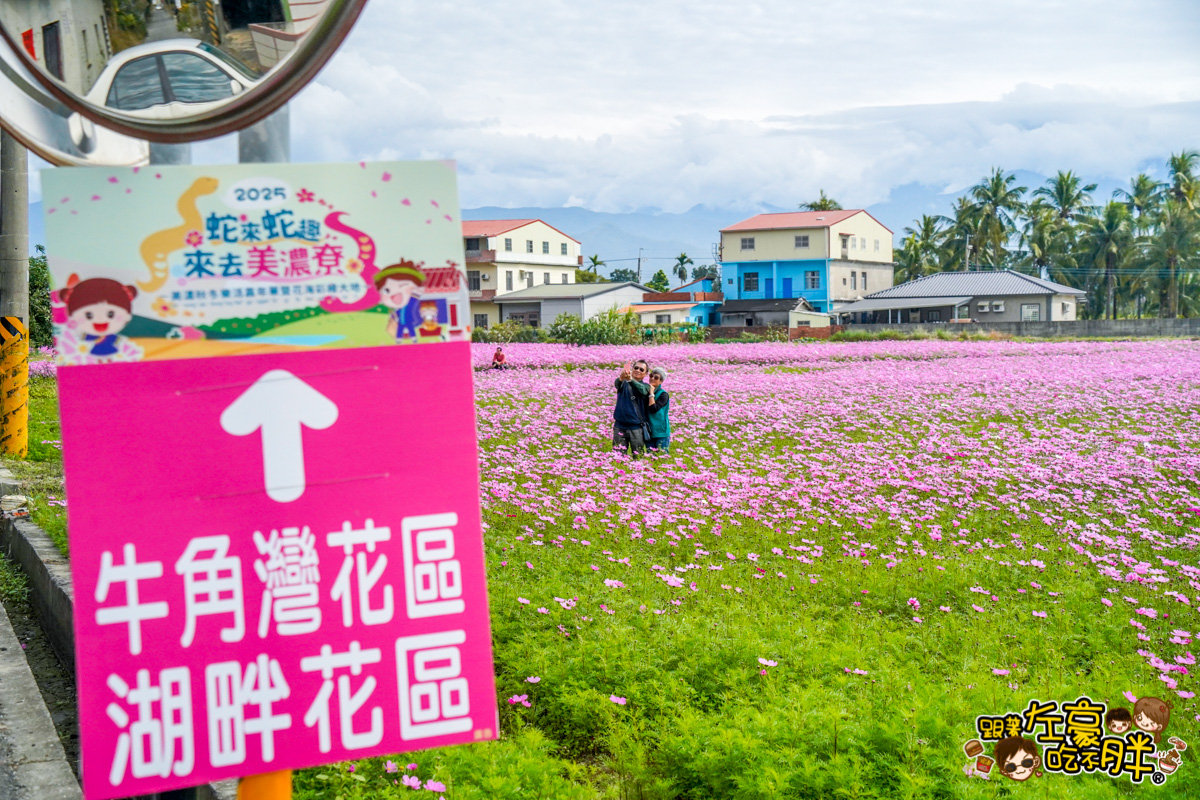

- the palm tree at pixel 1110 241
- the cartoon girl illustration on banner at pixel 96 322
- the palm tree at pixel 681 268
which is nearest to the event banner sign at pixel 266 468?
the cartoon girl illustration on banner at pixel 96 322

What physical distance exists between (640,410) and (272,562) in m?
9.00

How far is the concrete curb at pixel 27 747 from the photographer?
3.76m

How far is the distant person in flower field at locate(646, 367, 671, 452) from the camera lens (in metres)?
10.9

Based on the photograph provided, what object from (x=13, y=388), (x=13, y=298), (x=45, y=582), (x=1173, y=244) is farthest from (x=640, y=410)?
(x=1173, y=244)

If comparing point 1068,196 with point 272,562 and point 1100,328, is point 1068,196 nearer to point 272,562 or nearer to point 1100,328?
point 1100,328

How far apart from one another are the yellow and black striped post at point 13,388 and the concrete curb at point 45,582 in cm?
311

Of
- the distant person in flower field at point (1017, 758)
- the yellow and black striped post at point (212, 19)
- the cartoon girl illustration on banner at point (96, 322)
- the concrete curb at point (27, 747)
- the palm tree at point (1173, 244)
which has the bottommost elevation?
the concrete curb at point (27, 747)

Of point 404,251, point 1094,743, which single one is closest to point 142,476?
point 404,251

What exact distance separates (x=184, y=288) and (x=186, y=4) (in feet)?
2.15

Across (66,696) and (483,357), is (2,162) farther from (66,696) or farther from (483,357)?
(483,357)

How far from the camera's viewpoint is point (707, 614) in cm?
549

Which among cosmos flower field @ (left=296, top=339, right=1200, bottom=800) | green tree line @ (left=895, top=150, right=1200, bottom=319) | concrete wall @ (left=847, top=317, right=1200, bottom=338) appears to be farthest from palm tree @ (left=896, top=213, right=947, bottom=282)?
cosmos flower field @ (left=296, top=339, right=1200, bottom=800)

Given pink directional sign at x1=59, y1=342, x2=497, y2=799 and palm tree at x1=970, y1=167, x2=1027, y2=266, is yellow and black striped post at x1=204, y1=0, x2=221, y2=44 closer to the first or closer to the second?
pink directional sign at x1=59, y1=342, x2=497, y2=799

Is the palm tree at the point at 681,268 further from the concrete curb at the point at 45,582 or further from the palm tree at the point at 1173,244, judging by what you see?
the concrete curb at the point at 45,582
